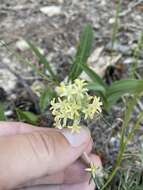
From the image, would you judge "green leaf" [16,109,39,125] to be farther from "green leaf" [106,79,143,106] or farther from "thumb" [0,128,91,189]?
"thumb" [0,128,91,189]

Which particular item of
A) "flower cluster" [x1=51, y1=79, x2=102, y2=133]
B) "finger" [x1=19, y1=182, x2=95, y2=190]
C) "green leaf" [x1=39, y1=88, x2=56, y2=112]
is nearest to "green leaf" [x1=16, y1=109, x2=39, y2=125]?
"green leaf" [x1=39, y1=88, x2=56, y2=112]

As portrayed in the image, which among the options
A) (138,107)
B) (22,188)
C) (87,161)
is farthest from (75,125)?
(138,107)

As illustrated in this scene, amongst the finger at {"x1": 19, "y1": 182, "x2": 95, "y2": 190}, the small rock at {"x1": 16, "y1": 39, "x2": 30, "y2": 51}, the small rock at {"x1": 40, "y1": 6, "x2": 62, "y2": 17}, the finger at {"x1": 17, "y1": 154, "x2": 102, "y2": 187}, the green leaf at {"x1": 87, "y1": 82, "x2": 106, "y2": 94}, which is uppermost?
the small rock at {"x1": 40, "y1": 6, "x2": 62, "y2": 17}

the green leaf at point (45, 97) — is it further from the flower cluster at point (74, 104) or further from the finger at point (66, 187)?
the flower cluster at point (74, 104)

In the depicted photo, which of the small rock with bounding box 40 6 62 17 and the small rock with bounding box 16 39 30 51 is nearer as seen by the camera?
the small rock with bounding box 16 39 30 51

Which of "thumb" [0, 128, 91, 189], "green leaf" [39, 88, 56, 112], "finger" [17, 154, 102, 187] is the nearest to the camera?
"thumb" [0, 128, 91, 189]

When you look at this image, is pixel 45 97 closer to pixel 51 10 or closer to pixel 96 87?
pixel 96 87

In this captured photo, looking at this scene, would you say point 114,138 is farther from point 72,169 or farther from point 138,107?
point 72,169
